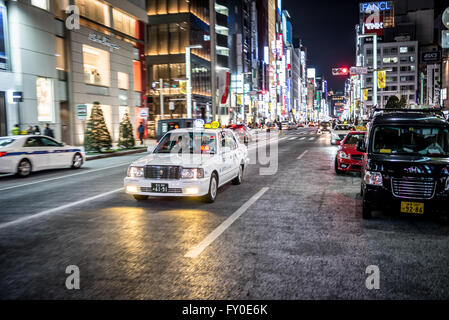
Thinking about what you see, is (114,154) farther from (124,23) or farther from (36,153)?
(124,23)

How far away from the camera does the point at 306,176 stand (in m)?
12.7

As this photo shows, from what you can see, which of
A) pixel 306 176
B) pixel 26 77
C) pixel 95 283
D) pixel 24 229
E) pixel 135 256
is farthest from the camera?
pixel 26 77

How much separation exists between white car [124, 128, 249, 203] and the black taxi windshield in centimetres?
330

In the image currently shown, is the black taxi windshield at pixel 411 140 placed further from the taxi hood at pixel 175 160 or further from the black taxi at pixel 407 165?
the taxi hood at pixel 175 160

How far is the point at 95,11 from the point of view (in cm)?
3200

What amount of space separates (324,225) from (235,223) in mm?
1472

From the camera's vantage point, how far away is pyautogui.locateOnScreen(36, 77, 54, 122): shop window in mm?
25703

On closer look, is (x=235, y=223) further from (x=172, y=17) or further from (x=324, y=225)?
(x=172, y=17)

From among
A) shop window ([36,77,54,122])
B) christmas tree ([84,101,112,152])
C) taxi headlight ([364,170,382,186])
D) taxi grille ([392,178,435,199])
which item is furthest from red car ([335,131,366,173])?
shop window ([36,77,54,122])

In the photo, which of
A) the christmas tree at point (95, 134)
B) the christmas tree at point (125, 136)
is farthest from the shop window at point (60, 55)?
the christmas tree at point (95, 134)

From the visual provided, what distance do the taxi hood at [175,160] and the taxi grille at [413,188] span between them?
364 cm

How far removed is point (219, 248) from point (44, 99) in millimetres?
24345
